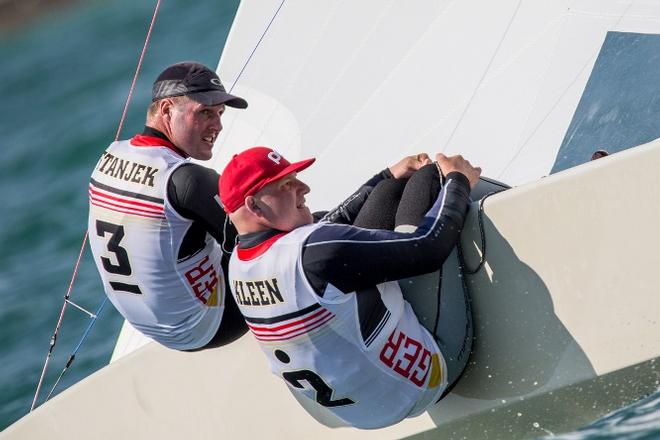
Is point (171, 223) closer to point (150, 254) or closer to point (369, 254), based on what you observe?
point (150, 254)

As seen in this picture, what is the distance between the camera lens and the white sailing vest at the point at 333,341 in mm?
1767

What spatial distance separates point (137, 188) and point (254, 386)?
1.31 feet

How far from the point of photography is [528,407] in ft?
6.27

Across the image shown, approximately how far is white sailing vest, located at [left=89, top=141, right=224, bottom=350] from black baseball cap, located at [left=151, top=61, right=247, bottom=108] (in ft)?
0.37

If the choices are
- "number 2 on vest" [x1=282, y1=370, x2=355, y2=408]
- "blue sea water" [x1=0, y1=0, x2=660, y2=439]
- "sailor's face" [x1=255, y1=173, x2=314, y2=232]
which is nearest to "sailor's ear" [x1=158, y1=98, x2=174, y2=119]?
"sailor's face" [x1=255, y1=173, x2=314, y2=232]

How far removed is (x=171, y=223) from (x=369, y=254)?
0.47 metres

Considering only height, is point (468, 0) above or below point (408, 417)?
above

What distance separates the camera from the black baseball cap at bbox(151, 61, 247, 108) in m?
2.17

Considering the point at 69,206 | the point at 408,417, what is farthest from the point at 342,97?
the point at 69,206

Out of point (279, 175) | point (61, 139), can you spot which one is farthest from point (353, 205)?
point (61, 139)

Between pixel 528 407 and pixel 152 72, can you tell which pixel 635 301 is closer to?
pixel 528 407

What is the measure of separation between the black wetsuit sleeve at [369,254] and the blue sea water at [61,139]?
2.49 meters

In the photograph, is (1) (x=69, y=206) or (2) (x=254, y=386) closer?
(2) (x=254, y=386)

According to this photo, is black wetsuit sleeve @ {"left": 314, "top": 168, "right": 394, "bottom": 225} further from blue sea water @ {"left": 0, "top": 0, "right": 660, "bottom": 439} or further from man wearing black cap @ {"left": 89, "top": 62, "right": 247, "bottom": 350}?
blue sea water @ {"left": 0, "top": 0, "right": 660, "bottom": 439}
